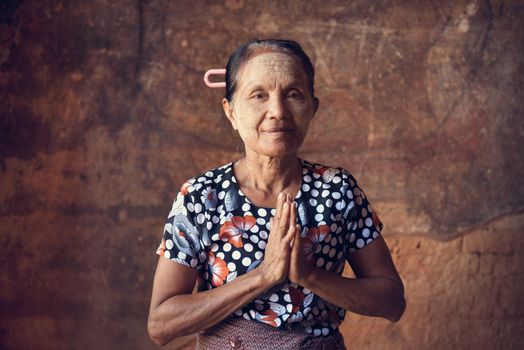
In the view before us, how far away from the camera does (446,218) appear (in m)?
3.35

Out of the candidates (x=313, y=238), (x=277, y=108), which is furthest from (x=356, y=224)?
(x=277, y=108)

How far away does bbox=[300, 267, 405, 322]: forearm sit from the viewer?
1.91m

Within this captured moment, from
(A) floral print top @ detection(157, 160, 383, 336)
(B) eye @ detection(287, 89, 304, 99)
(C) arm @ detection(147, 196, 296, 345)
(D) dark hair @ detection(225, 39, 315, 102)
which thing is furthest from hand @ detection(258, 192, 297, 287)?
(D) dark hair @ detection(225, 39, 315, 102)

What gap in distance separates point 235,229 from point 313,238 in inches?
9.5

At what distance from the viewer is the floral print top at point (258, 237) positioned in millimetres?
1971

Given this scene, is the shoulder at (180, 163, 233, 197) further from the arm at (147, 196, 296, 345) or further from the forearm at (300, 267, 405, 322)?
the forearm at (300, 267, 405, 322)

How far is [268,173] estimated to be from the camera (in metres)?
2.09

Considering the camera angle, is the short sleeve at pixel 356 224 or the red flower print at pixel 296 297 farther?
the short sleeve at pixel 356 224

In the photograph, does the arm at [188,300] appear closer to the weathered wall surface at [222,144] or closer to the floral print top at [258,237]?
the floral print top at [258,237]

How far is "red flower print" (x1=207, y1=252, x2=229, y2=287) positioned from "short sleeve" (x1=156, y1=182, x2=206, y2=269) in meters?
0.02

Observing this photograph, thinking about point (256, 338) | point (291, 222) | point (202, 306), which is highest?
point (291, 222)

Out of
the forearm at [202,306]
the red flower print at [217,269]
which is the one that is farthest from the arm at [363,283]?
the red flower print at [217,269]

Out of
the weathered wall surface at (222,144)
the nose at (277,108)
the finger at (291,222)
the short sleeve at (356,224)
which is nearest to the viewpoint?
the finger at (291,222)

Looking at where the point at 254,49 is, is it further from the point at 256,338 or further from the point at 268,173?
the point at 256,338
